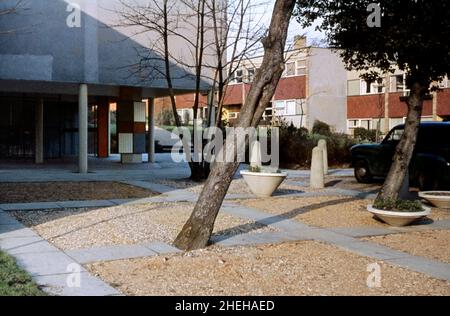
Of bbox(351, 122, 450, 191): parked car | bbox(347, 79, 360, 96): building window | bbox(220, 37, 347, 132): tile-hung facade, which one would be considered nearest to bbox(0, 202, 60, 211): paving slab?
bbox(351, 122, 450, 191): parked car

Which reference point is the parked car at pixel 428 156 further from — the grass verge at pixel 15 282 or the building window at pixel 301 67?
the building window at pixel 301 67

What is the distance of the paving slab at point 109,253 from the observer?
7.08 meters

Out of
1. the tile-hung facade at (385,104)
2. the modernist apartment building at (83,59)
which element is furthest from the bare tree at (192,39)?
the tile-hung facade at (385,104)

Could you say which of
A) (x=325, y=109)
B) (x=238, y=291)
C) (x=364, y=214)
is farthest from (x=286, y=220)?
(x=325, y=109)

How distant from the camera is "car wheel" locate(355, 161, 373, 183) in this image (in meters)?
17.8

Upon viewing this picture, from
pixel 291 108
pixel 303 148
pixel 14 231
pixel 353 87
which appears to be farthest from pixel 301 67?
pixel 14 231

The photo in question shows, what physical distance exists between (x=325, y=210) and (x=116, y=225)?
15.4 feet

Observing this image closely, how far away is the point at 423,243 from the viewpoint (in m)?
8.71

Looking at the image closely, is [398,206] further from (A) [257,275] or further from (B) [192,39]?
(B) [192,39]

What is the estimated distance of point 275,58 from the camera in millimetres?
7965

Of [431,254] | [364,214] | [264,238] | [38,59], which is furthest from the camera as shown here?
[38,59]

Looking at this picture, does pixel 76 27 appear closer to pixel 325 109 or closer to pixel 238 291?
pixel 238 291

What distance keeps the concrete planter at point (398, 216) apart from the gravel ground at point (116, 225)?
6.71 ft

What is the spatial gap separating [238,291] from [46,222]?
199 inches
